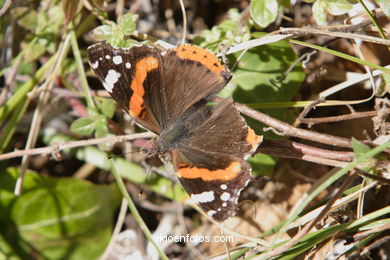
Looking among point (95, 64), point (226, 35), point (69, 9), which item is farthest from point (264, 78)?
point (69, 9)

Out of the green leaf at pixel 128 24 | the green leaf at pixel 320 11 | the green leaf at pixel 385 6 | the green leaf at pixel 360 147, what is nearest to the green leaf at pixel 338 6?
the green leaf at pixel 320 11

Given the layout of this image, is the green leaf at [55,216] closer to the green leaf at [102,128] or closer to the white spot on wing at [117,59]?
the green leaf at [102,128]

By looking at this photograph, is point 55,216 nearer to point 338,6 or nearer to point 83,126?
point 83,126

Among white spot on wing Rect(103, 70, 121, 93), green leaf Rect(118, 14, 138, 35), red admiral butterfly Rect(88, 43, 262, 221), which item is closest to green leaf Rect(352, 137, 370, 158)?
red admiral butterfly Rect(88, 43, 262, 221)

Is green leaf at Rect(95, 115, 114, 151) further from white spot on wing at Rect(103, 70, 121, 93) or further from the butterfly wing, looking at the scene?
the butterfly wing

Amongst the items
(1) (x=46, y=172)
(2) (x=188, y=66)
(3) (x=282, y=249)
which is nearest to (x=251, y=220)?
(3) (x=282, y=249)

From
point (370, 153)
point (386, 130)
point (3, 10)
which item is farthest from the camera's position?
point (3, 10)

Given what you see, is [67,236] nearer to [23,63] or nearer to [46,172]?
[46,172]
